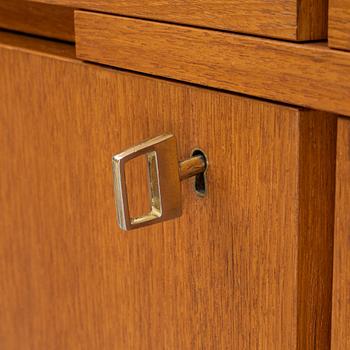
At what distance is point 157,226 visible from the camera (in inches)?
16.2

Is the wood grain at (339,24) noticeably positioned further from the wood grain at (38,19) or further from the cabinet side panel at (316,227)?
the wood grain at (38,19)

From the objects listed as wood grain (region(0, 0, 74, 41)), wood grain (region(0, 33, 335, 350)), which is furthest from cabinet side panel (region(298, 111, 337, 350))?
wood grain (region(0, 0, 74, 41))

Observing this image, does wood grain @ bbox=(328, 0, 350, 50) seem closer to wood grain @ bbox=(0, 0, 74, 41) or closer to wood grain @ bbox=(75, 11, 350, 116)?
wood grain @ bbox=(75, 11, 350, 116)

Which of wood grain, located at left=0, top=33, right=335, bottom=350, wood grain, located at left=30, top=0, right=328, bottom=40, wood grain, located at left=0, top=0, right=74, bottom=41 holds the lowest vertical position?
wood grain, located at left=0, top=33, right=335, bottom=350

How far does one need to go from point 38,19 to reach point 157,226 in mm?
154

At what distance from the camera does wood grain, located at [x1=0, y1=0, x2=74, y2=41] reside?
1.54ft

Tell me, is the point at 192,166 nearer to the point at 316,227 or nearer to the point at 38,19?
the point at 316,227

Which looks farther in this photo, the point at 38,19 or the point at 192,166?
the point at 38,19

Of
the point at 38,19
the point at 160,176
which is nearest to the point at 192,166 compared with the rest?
the point at 160,176

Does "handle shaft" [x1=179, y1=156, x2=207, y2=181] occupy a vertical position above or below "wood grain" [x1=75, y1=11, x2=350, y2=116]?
below

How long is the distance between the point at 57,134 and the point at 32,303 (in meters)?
0.12

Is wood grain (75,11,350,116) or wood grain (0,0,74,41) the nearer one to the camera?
wood grain (75,11,350,116)

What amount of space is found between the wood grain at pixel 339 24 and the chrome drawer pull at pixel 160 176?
93mm

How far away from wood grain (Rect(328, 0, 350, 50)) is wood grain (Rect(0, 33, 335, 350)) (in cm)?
3
